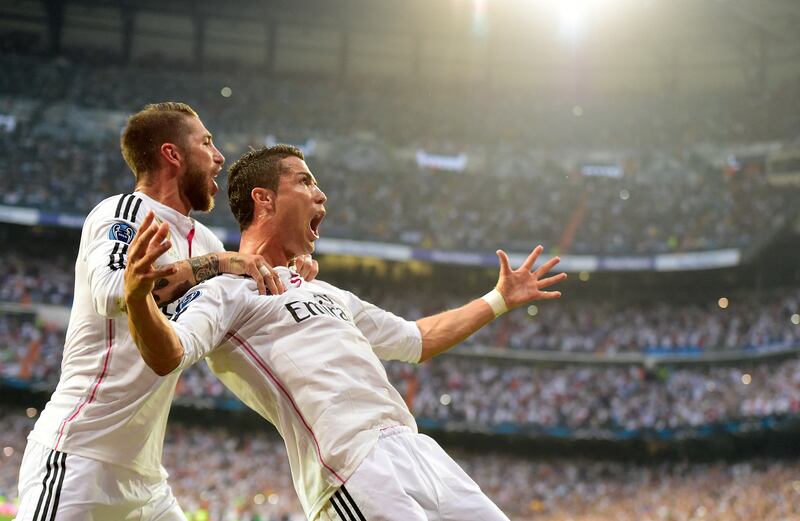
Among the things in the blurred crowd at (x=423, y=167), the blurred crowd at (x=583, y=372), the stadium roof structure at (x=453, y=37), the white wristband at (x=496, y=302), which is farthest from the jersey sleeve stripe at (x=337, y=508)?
the stadium roof structure at (x=453, y=37)

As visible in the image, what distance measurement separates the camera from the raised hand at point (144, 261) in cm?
268

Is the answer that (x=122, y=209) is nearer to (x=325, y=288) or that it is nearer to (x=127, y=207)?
(x=127, y=207)

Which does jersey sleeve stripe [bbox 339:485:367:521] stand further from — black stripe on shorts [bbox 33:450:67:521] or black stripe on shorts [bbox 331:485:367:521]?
black stripe on shorts [bbox 33:450:67:521]

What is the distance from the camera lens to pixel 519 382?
95.3ft

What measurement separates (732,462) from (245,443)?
52.6ft

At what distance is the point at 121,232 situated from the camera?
3455 mm

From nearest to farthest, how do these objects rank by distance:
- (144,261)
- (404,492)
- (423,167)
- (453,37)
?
(144,261) → (404,492) → (423,167) → (453,37)

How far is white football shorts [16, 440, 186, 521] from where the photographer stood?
346 cm

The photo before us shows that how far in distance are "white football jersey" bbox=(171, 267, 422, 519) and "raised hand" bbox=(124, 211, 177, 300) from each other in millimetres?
268

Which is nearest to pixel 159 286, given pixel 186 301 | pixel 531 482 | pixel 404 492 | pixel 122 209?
pixel 186 301

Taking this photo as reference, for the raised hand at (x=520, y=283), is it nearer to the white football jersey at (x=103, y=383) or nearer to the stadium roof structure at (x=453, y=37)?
the white football jersey at (x=103, y=383)

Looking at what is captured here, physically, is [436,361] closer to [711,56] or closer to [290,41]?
[290,41]

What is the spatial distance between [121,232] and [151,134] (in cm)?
73

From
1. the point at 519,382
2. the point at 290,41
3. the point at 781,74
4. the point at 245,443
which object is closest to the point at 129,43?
the point at 290,41
